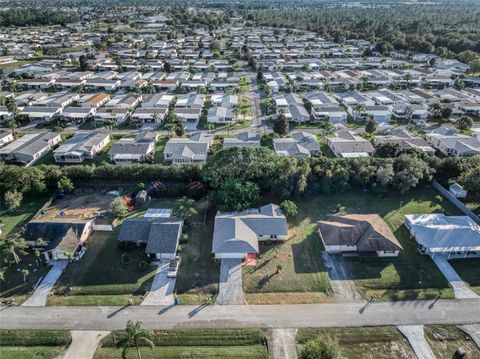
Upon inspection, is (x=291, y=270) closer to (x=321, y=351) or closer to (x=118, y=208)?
(x=321, y=351)

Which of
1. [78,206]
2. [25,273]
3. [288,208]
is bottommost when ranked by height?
[78,206]

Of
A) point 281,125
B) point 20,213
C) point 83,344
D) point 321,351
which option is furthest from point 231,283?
point 281,125

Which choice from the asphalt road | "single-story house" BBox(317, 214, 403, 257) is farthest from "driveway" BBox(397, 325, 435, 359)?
"single-story house" BBox(317, 214, 403, 257)

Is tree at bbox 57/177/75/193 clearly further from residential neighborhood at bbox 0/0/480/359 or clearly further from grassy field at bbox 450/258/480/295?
grassy field at bbox 450/258/480/295

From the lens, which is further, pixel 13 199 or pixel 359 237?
pixel 13 199

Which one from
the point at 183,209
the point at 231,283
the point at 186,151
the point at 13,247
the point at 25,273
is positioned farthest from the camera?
the point at 186,151

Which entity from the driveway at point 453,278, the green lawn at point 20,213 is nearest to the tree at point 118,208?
the green lawn at point 20,213
